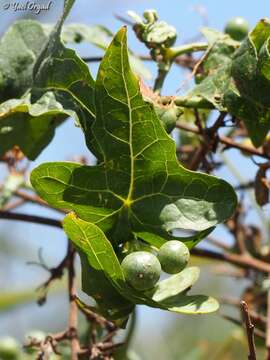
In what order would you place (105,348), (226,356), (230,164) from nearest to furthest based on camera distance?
(105,348), (230,164), (226,356)

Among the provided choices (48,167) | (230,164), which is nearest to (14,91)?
(48,167)

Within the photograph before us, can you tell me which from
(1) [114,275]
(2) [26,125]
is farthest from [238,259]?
(1) [114,275]

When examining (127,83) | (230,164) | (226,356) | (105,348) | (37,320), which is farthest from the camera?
(37,320)

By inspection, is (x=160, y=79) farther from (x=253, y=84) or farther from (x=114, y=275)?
(x=114, y=275)

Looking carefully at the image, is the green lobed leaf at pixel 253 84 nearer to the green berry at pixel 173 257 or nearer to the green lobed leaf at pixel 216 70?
the green lobed leaf at pixel 216 70

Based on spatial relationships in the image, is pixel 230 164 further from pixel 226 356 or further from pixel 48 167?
pixel 48 167

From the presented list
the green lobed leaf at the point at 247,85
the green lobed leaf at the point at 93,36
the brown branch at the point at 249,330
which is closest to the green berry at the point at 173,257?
the brown branch at the point at 249,330
